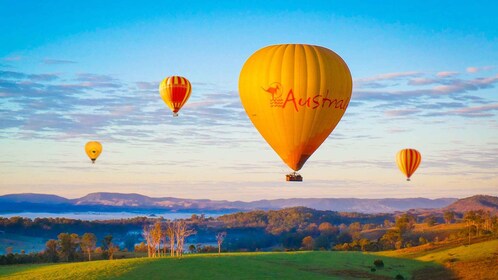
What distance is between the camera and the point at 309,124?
54688 millimetres

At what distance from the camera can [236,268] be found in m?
88.8

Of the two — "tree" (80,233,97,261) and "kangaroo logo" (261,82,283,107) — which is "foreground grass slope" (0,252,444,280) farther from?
"tree" (80,233,97,261)

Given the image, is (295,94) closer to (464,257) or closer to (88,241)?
(464,257)

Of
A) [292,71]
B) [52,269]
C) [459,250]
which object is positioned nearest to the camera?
[292,71]

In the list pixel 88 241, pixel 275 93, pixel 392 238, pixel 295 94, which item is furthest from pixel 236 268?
pixel 392 238

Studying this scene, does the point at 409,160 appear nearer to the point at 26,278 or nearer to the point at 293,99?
the point at 293,99

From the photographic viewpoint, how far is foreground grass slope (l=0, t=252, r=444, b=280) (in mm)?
80812

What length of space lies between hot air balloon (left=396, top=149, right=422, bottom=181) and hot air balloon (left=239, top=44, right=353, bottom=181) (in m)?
35.9

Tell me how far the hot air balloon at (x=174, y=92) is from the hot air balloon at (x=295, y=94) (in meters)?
28.1

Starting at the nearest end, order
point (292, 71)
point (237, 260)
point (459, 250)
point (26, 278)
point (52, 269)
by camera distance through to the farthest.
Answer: point (292, 71)
point (26, 278)
point (52, 269)
point (237, 260)
point (459, 250)

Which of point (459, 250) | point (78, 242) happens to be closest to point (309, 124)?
point (459, 250)

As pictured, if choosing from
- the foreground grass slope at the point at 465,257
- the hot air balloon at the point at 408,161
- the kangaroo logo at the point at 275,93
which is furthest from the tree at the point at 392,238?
the kangaroo logo at the point at 275,93

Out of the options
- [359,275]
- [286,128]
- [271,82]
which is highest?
[271,82]

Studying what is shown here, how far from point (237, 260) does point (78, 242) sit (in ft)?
211
